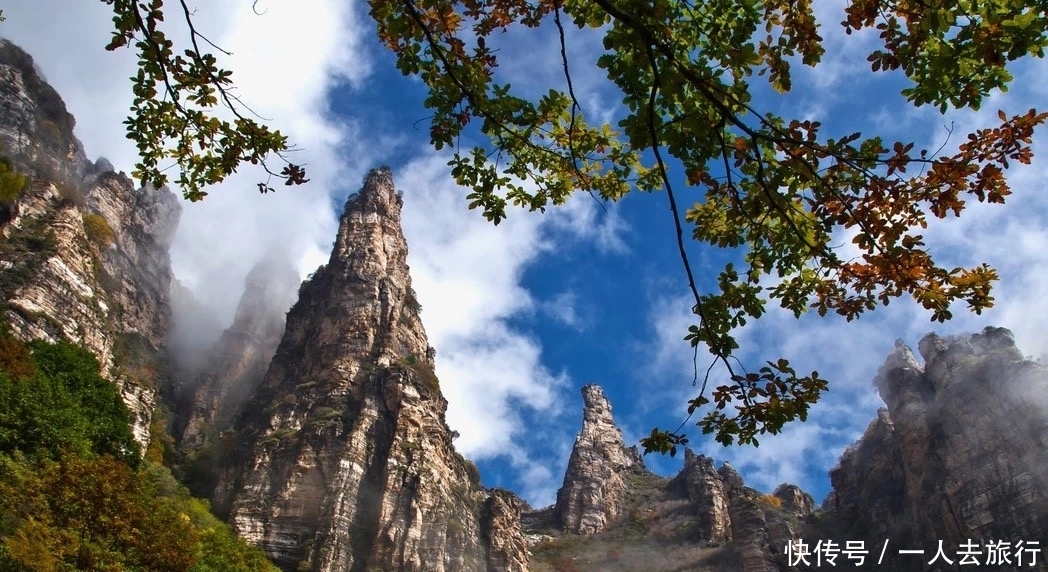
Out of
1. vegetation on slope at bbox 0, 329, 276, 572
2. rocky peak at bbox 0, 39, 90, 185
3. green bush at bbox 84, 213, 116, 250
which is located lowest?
vegetation on slope at bbox 0, 329, 276, 572

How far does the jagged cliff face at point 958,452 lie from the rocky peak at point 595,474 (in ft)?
72.9

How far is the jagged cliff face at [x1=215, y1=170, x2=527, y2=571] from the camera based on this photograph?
4194cm

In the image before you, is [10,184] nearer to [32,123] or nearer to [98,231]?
[32,123]

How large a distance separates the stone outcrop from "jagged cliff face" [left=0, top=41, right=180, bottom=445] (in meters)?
5.55

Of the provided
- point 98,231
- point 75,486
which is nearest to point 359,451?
point 98,231

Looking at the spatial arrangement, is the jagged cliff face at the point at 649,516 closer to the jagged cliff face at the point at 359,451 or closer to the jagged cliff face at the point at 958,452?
the jagged cliff face at the point at 958,452

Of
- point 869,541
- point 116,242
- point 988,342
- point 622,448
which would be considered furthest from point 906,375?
point 116,242

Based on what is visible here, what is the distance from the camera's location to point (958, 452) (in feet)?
188

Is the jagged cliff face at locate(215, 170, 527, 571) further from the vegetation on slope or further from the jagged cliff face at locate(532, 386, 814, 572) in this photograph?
the jagged cliff face at locate(532, 386, 814, 572)

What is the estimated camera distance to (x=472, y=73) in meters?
4.52

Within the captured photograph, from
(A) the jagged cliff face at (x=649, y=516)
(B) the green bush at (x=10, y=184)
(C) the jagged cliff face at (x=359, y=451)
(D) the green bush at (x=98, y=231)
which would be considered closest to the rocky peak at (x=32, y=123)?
(D) the green bush at (x=98, y=231)

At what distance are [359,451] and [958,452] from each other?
43.4 m

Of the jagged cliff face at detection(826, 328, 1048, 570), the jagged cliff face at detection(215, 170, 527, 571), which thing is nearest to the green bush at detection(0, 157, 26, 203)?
the jagged cliff face at detection(215, 170, 527, 571)

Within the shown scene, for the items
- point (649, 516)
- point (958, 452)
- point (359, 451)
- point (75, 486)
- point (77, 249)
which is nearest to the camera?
point (75, 486)
